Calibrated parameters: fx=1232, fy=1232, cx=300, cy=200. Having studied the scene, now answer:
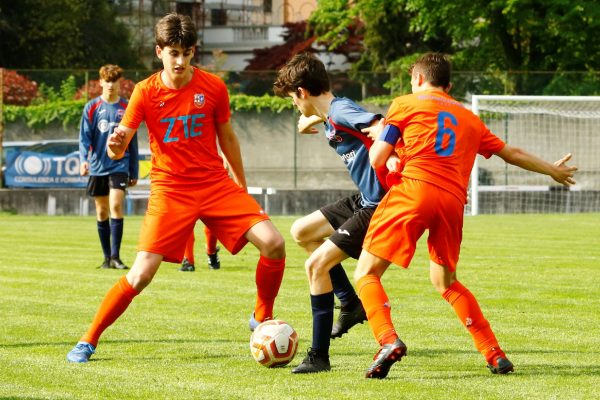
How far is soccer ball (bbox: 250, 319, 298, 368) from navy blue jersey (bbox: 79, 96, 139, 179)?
6.80m

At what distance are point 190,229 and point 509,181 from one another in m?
22.1

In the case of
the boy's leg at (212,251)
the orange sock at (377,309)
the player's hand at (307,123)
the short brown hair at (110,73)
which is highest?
the short brown hair at (110,73)

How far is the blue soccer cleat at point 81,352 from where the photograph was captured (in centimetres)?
725

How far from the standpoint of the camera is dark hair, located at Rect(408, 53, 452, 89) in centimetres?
691

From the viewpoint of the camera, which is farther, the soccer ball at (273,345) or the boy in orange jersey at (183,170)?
the boy in orange jersey at (183,170)

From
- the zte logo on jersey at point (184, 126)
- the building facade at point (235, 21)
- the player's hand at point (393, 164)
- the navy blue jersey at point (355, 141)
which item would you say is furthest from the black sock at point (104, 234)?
the building facade at point (235, 21)

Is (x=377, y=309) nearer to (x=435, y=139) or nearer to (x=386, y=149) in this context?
(x=386, y=149)

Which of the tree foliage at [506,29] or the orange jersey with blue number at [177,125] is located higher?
the tree foliage at [506,29]

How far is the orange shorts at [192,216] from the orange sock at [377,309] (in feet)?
3.70

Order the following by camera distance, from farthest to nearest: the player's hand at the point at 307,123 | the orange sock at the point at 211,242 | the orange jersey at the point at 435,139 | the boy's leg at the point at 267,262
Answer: the orange sock at the point at 211,242
the player's hand at the point at 307,123
the boy's leg at the point at 267,262
the orange jersey at the point at 435,139

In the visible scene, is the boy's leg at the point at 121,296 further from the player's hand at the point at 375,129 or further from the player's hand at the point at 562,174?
the player's hand at the point at 562,174

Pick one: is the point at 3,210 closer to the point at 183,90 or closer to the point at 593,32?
the point at 593,32

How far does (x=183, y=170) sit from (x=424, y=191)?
177 cm

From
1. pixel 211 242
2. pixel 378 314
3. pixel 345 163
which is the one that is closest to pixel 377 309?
pixel 378 314
